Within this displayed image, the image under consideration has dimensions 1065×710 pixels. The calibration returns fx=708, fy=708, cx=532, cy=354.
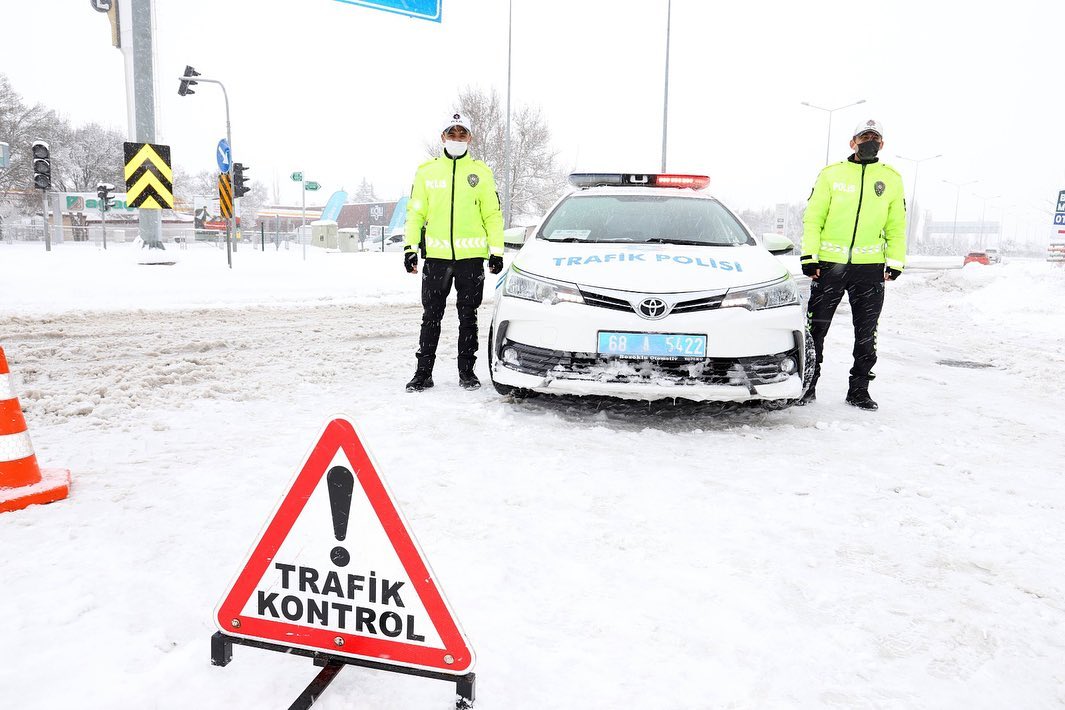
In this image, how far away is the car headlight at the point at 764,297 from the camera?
394 centimetres

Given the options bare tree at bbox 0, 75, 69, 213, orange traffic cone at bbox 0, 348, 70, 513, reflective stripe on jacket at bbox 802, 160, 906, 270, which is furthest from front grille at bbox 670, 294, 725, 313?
bare tree at bbox 0, 75, 69, 213

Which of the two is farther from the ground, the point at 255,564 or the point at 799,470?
the point at 255,564

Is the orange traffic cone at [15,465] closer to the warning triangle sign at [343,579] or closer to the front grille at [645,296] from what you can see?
the warning triangle sign at [343,579]

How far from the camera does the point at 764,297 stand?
13.2ft

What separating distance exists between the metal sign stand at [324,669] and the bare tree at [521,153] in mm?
36058

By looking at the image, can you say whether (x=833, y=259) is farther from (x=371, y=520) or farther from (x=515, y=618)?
(x=371, y=520)

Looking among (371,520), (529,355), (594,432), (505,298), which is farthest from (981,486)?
(371,520)

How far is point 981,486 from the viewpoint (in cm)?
333

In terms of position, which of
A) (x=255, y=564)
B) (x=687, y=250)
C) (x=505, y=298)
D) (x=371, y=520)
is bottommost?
(x=255, y=564)

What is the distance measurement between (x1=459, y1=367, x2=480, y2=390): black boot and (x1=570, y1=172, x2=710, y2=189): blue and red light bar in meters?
1.79

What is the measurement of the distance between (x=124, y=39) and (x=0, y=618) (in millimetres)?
13363

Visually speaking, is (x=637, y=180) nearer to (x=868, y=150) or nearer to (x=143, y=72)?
(x=868, y=150)

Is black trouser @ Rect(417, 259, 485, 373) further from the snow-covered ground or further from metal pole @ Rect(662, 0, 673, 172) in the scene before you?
metal pole @ Rect(662, 0, 673, 172)

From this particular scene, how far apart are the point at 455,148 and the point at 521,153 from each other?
1374 inches
